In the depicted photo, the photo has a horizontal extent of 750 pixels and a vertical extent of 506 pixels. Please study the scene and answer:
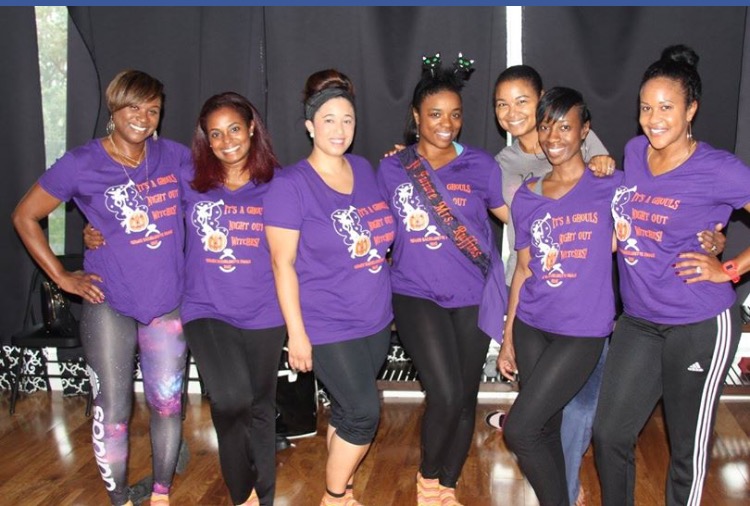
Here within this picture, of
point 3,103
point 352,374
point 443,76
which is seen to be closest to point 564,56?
point 443,76

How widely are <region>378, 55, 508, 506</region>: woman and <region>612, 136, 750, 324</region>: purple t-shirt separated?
0.59m

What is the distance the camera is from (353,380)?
9.71 feet

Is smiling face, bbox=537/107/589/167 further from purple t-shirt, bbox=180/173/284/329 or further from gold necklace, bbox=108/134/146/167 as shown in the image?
gold necklace, bbox=108/134/146/167

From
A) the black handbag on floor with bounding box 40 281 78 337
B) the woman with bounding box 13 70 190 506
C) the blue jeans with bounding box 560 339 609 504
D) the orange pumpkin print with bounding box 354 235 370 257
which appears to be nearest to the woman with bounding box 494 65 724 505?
the blue jeans with bounding box 560 339 609 504

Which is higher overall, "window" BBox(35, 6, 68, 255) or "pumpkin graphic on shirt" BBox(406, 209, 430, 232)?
"window" BBox(35, 6, 68, 255)

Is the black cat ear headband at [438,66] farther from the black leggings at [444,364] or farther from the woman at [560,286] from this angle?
the black leggings at [444,364]

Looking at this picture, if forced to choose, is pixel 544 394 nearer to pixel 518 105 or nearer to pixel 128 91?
pixel 518 105

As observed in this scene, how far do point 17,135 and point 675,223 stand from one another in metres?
3.68

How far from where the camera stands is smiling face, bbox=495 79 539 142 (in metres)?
3.17

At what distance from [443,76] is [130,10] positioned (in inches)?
82.8

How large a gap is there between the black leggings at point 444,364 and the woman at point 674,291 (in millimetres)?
544

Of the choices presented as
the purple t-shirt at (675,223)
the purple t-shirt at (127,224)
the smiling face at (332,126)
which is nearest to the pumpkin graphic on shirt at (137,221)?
the purple t-shirt at (127,224)

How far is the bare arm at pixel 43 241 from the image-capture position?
3088 mm

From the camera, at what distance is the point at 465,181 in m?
3.18
